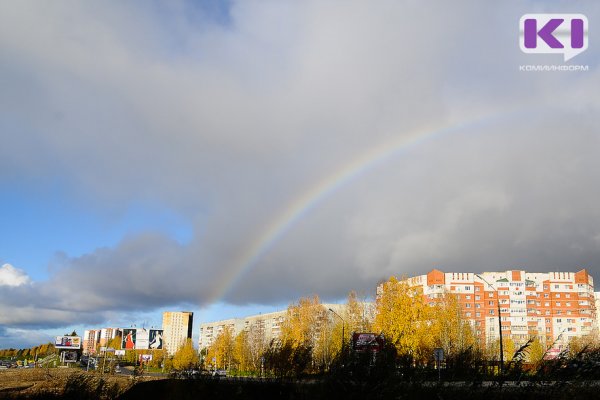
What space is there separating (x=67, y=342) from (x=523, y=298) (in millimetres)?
117355

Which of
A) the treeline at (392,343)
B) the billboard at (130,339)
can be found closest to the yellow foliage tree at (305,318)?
the treeline at (392,343)

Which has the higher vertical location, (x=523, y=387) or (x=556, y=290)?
(x=556, y=290)

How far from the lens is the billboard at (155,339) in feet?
490

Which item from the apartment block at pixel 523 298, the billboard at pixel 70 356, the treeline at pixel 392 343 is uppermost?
the apartment block at pixel 523 298

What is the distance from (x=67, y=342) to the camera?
143 metres

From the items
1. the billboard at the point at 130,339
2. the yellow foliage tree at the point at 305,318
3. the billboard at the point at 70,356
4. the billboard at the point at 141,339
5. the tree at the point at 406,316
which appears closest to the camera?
the tree at the point at 406,316

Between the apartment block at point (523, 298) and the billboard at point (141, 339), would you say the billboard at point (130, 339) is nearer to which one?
the billboard at point (141, 339)

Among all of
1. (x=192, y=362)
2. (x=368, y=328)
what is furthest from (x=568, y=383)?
(x=368, y=328)

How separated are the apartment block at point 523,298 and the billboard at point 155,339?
2827 inches

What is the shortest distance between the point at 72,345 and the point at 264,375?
150015mm

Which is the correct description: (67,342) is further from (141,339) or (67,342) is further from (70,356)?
(141,339)

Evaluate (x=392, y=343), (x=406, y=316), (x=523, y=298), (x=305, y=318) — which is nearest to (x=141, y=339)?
(x=305, y=318)

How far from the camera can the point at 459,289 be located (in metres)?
135

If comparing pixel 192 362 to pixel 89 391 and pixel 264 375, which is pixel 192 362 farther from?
pixel 89 391
